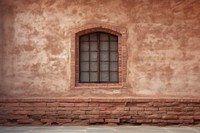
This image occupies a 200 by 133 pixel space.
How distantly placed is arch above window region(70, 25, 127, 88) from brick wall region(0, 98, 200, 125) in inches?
29.6

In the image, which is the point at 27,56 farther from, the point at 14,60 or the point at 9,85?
the point at 9,85

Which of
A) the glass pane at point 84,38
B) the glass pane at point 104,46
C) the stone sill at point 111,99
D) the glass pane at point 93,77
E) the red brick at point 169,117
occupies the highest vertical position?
the glass pane at point 84,38

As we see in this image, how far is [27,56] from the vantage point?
9016mm

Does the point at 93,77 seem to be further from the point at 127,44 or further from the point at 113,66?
the point at 127,44

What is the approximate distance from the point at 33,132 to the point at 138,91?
10.6ft

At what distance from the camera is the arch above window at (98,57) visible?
359 inches

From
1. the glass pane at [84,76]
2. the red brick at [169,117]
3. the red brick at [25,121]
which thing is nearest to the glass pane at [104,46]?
the glass pane at [84,76]

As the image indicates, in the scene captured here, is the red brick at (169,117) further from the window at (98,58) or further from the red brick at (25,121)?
the red brick at (25,121)

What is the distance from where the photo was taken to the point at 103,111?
873 centimetres

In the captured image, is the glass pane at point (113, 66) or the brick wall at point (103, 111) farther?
the glass pane at point (113, 66)

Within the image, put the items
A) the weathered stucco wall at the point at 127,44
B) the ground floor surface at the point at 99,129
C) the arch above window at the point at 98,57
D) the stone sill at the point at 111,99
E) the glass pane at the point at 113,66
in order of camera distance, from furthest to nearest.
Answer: the glass pane at the point at 113,66 < the arch above window at the point at 98,57 < the weathered stucco wall at the point at 127,44 < the stone sill at the point at 111,99 < the ground floor surface at the point at 99,129

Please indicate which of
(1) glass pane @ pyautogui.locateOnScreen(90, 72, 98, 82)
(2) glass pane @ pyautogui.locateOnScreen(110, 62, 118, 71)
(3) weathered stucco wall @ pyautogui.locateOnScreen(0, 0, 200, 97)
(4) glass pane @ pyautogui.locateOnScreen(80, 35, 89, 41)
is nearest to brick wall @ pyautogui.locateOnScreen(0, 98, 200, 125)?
(3) weathered stucco wall @ pyautogui.locateOnScreen(0, 0, 200, 97)

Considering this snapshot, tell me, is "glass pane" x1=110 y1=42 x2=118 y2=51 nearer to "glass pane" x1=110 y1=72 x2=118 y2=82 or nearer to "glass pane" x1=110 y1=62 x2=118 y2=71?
"glass pane" x1=110 y1=62 x2=118 y2=71

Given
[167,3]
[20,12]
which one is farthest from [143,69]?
[20,12]
